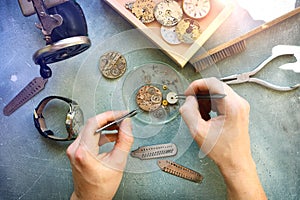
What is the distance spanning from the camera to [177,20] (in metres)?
1.04

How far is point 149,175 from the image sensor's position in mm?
1029

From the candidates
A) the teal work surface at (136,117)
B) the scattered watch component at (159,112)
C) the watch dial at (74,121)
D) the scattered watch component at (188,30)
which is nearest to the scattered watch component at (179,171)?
the teal work surface at (136,117)

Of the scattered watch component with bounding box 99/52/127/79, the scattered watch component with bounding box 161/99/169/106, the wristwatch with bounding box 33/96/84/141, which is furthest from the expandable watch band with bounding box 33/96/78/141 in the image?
the scattered watch component with bounding box 161/99/169/106

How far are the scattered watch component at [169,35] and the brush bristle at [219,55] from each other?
0.09 metres

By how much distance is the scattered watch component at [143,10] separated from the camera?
3.43ft

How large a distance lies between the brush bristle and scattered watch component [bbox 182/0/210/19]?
0.12 m

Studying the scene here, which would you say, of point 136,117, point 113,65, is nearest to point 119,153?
point 136,117

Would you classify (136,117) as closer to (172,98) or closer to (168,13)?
(172,98)

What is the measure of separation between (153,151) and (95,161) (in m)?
0.21

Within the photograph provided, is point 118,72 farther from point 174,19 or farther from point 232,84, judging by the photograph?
point 232,84

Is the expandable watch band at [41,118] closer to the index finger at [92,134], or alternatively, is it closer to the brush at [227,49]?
the index finger at [92,134]

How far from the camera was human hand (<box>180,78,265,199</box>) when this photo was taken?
0.86 meters

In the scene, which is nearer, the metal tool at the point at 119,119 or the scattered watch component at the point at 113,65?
the metal tool at the point at 119,119

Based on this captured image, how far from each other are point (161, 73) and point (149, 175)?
29 cm
